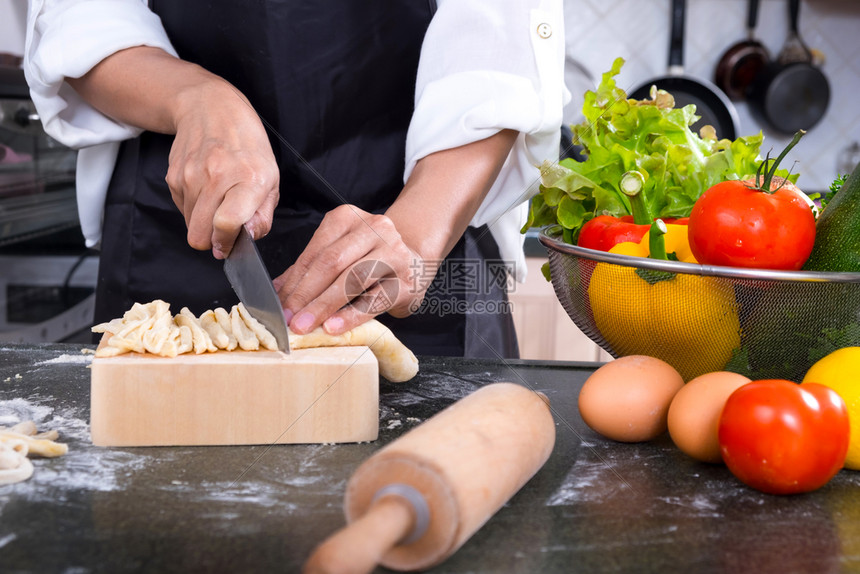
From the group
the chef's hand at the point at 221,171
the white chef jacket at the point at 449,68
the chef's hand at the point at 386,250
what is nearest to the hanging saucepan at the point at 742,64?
the white chef jacket at the point at 449,68

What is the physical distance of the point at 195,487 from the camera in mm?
664

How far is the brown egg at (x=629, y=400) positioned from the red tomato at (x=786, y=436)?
101mm

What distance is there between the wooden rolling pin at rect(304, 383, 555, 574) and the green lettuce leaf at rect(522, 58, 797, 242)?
492 millimetres

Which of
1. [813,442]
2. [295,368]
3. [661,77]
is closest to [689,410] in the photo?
[813,442]

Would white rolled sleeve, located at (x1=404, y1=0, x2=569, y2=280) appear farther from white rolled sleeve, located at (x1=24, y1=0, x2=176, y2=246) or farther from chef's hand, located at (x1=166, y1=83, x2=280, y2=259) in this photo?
white rolled sleeve, located at (x1=24, y1=0, x2=176, y2=246)

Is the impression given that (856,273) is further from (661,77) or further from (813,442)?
(661,77)

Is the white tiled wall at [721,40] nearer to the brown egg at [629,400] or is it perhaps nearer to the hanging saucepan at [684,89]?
the hanging saucepan at [684,89]

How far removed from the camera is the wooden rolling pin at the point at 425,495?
0.46 meters

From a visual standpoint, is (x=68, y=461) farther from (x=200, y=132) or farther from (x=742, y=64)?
(x=742, y=64)

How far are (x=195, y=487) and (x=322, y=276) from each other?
0.31 meters

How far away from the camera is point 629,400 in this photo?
76 centimetres

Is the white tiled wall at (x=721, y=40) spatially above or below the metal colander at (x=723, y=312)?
above

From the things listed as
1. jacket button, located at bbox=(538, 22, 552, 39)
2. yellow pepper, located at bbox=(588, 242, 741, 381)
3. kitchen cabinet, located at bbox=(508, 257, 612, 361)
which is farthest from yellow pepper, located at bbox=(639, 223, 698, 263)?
kitchen cabinet, located at bbox=(508, 257, 612, 361)

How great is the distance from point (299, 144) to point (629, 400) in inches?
26.5
